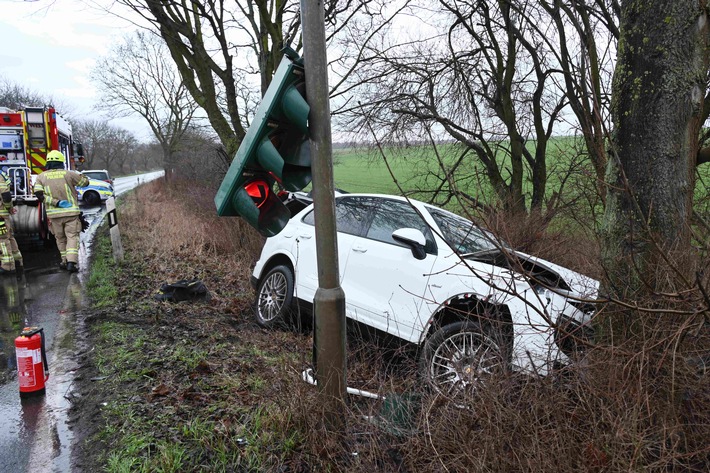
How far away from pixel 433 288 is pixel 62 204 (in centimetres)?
808

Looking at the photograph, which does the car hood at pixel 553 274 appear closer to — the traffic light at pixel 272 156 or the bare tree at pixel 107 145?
the traffic light at pixel 272 156

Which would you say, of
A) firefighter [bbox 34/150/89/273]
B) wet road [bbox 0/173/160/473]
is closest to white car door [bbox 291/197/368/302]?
wet road [bbox 0/173/160/473]

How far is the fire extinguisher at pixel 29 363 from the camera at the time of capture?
4324 millimetres

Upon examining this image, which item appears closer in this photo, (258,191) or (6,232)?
(258,191)

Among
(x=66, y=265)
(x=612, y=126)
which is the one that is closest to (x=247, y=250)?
(x=66, y=265)

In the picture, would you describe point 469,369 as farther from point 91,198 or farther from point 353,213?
point 91,198

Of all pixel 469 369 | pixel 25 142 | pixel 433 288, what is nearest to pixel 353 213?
pixel 433 288

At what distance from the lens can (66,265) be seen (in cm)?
980

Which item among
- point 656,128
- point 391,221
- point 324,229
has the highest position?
point 656,128

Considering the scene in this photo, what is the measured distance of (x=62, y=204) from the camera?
9.84 metres

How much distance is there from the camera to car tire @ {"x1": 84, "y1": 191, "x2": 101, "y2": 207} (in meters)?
23.7

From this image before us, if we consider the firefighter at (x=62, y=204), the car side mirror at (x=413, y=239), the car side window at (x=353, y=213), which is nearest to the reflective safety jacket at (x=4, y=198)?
the firefighter at (x=62, y=204)

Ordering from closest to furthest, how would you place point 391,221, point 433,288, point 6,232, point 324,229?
point 324,229 → point 433,288 → point 391,221 → point 6,232

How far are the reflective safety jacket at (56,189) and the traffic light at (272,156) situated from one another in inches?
308
